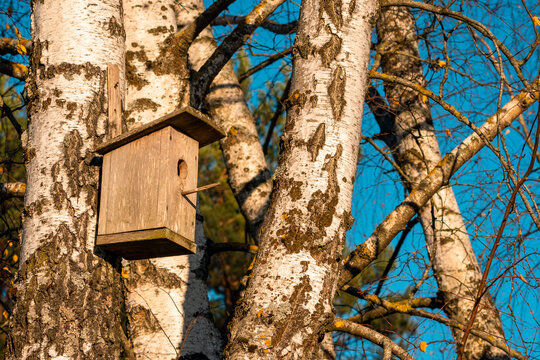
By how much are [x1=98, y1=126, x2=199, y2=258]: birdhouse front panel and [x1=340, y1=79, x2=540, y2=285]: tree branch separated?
84 centimetres

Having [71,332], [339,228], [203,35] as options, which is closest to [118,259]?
[71,332]

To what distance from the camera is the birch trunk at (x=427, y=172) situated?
3752 millimetres

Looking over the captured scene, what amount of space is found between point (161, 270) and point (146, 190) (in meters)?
0.84

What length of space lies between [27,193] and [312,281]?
1.17m

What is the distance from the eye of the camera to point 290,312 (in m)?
2.09

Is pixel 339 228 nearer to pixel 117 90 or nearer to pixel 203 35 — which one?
pixel 117 90

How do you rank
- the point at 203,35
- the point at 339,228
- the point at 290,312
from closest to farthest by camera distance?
the point at 290,312, the point at 339,228, the point at 203,35

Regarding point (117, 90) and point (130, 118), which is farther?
point (130, 118)

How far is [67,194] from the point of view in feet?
7.84

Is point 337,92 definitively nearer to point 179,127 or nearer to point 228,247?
point 179,127

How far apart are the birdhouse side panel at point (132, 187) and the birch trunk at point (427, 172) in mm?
1607

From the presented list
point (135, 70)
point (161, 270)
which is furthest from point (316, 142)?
point (135, 70)

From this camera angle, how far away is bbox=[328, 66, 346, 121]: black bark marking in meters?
2.43

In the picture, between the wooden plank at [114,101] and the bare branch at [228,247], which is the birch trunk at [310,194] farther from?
the bare branch at [228,247]
